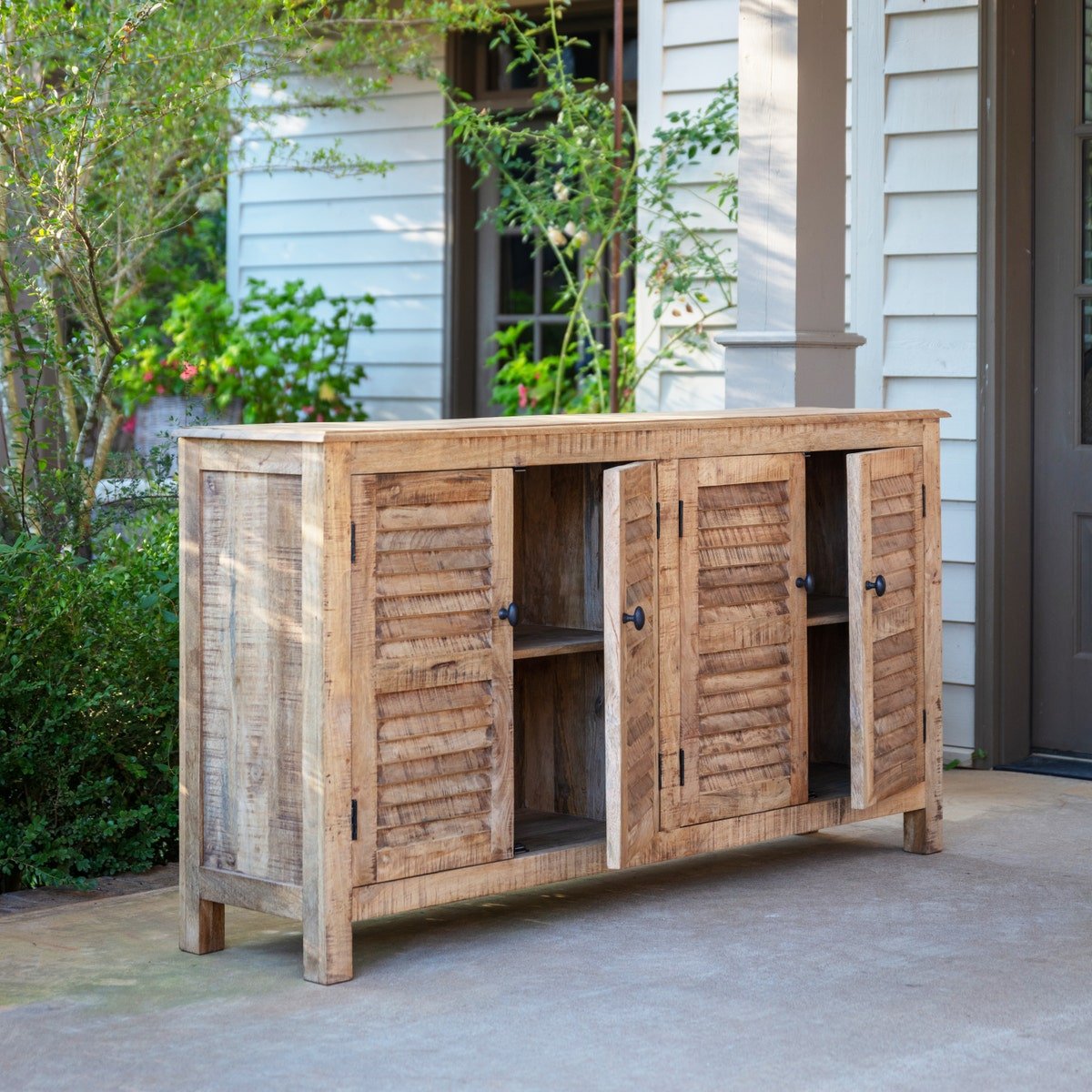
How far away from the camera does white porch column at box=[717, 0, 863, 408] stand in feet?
15.9

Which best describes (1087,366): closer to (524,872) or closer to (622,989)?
(524,872)

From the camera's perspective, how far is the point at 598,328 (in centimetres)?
758

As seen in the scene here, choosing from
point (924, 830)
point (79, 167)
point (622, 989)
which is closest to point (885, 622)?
point (924, 830)

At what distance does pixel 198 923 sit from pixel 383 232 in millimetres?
5048

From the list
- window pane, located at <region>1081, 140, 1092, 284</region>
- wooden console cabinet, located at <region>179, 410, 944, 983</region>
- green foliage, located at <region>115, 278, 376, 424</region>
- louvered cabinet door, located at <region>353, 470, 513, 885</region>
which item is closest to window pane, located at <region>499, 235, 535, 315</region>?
green foliage, located at <region>115, 278, 376, 424</region>

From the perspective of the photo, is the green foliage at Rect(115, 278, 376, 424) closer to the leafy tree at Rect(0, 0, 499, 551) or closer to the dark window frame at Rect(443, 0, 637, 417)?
the dark window frame at Rect(443, 0, 637, 417)

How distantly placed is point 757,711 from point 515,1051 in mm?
1334

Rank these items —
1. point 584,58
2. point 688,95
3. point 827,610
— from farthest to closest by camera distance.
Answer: point 584,58 < point 688,95 < point 827,610

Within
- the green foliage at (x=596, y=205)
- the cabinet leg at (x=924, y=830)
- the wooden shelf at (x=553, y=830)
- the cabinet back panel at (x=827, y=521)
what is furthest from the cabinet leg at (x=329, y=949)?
the green foliage at (x=596, y=205)

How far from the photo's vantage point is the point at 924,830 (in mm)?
4508

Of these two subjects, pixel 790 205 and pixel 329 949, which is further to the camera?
pixel 790 205

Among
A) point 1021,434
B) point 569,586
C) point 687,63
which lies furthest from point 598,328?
point 569,586

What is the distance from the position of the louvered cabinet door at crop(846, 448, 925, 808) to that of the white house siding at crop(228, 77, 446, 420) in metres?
3.86

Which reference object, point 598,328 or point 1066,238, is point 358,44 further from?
point 1066,238
